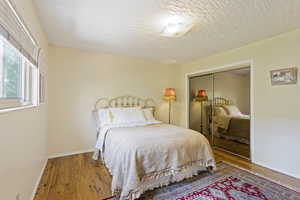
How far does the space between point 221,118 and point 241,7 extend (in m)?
2.44

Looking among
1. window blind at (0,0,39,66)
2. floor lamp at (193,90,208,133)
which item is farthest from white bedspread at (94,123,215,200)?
floor lamp at (193,90,208,133)

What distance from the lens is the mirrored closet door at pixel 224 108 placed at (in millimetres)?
3031

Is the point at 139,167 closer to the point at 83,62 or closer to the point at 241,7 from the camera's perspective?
the point at 241,7

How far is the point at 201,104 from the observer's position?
4.03 meters

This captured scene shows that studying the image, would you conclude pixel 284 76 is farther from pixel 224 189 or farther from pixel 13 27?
pixel 13 27

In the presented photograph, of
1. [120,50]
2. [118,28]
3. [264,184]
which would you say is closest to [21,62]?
[118,28]

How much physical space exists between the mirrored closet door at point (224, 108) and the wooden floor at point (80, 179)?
20.2 inches

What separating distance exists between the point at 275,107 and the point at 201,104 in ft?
5.59

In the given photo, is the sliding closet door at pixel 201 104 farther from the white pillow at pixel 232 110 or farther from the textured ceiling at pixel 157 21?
the textured ceiling at pixel 157 21

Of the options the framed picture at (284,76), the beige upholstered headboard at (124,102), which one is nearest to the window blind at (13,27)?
the beige upholstered headboard at (124,102)

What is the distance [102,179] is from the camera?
Result: 219 centimetres

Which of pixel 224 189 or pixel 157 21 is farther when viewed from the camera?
pixel 157 21

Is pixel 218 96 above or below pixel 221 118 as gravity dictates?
above

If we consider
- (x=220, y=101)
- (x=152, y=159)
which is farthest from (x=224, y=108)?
(x=152, y=159)
